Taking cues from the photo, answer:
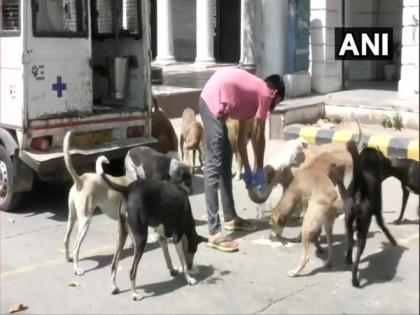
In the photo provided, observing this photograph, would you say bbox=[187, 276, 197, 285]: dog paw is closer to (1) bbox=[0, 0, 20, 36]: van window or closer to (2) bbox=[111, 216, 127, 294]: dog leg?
(2) bbox=[111, 216, 127, 294]: dog leg

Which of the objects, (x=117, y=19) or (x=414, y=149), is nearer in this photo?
(x=414, y=149)

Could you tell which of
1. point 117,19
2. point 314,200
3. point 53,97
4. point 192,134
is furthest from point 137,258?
point 117,19

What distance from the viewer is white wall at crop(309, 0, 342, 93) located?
12805 mm

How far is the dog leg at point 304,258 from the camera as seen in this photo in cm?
522

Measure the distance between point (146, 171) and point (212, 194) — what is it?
63 centimetres

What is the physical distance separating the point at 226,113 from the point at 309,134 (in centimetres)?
428

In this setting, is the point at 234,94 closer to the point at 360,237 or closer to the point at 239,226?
the point at 239,226

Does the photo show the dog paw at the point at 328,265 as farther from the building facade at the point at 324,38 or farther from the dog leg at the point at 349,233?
the building facade at the point at 324,38

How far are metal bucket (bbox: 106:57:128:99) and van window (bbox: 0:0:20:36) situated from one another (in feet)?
4.68

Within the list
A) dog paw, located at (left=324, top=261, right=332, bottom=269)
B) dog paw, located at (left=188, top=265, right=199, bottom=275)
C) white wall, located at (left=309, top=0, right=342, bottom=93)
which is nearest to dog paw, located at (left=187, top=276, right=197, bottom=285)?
dog paw, located at (left=188, top=265, right=199, bottom=275)

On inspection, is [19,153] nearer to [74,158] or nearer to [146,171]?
[74,158]

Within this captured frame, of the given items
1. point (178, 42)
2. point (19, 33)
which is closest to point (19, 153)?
point (19, 33)

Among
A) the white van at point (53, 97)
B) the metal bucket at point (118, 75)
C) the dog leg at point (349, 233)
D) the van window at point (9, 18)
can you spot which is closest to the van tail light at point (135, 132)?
the white van at point (53, 97)

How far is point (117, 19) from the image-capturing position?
8133mm
